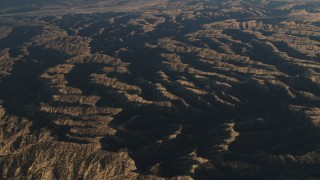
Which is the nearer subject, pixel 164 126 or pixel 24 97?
pixel 164 126

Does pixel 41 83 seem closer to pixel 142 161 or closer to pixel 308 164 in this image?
pixel 142 161

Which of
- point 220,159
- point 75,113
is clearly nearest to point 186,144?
point 220,159

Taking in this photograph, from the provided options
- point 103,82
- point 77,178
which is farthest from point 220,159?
point 103,82

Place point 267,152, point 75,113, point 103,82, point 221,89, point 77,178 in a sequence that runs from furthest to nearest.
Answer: point 103,82
point 221,89
point 75,113
point 267,152
point 77,178

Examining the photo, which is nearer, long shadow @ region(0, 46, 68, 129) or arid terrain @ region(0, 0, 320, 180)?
arid terrain @ region(0, 0, 320, 180)

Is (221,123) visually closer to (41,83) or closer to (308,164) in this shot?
(308,164)

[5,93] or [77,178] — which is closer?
[77,178]

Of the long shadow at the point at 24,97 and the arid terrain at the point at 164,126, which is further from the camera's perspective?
the long shadow at the point at 24,97

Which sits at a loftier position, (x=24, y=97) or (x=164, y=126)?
(x=24, y=97)

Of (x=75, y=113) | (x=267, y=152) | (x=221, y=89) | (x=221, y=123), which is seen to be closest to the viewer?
(x=267, y=152)
